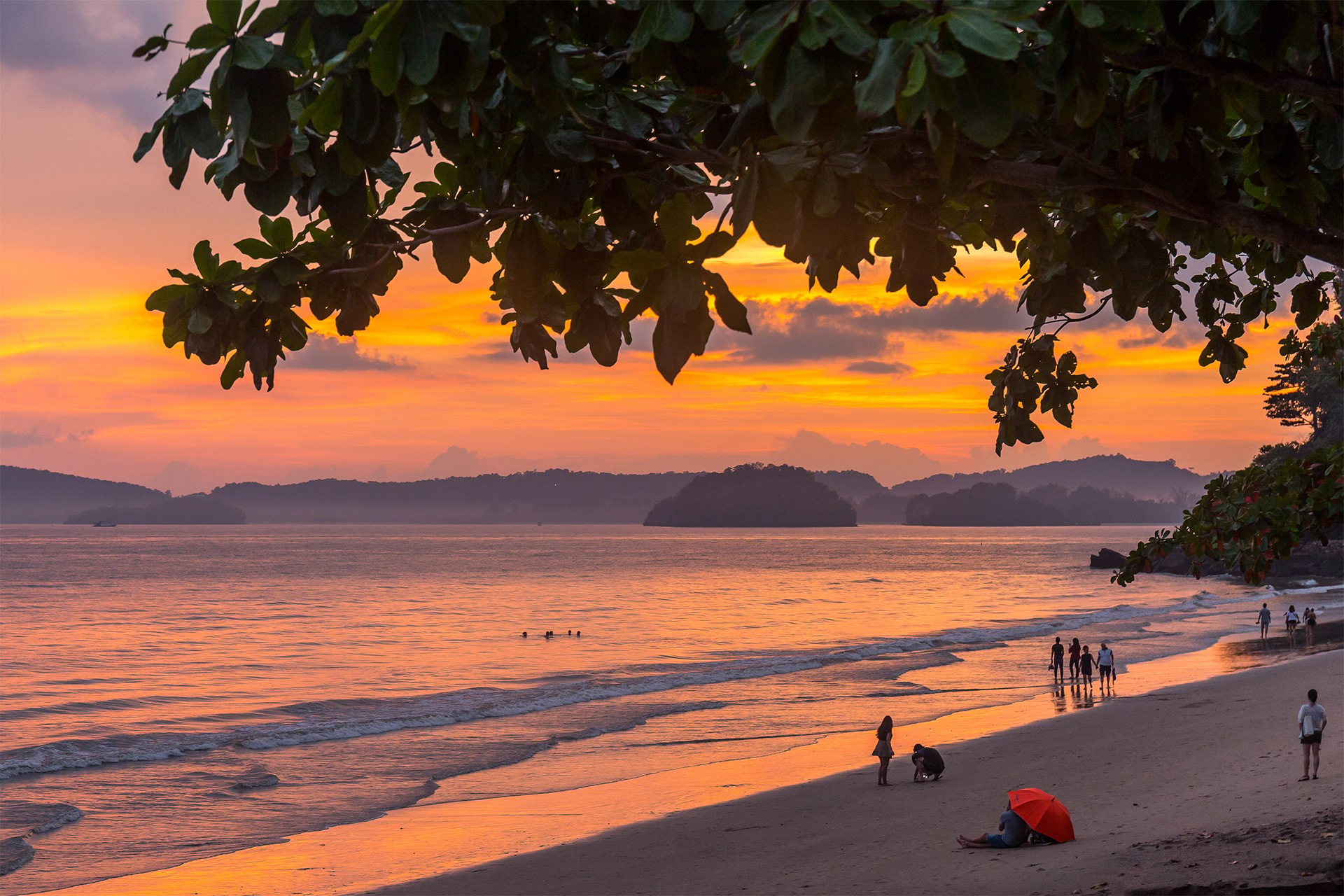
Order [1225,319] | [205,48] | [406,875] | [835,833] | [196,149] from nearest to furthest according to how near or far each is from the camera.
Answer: [205,48] < [196,149] < [1225,319] < [406,875] < [835,833]

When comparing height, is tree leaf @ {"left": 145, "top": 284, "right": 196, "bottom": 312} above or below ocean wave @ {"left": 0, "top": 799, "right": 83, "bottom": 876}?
above

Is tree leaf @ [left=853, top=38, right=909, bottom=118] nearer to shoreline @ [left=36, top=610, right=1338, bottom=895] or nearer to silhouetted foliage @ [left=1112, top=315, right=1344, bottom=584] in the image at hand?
silhouetted foliage @ [left=1112, top=315, right=1344, bottom=584]

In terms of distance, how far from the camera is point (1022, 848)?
1166 centimetres

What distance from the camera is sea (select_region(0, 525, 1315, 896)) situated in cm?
1805

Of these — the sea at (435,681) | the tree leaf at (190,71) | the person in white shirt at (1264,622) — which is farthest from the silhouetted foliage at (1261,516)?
the person in white shirt at (1264,622)

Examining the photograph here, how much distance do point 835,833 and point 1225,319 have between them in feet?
28.0

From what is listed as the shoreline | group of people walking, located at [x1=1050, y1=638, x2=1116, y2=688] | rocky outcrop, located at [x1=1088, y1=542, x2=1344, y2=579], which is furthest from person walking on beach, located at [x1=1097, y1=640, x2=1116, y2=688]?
rocky outcrop, located at [x1=1088, y1=542, x2=1344, y2=579]

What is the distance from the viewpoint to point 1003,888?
396 inches

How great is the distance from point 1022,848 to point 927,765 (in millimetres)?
5533

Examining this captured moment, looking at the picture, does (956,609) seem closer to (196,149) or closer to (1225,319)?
(1225,319)

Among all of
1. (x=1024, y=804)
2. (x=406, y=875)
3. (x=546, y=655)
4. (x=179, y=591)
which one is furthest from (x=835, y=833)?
(x=179, y=591)

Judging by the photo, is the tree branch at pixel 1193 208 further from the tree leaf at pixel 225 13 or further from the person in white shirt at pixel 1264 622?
the person in white shirt at pixel 1264 622

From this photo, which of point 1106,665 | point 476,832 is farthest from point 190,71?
point 1106,665

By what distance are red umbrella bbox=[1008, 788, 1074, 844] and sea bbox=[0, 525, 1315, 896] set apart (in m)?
8.53
